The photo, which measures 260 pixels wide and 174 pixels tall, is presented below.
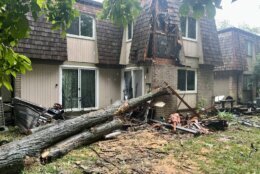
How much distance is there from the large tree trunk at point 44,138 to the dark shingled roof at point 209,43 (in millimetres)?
7351

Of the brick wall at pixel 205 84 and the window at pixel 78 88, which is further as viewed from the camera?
the brick wall at pixel 205 84

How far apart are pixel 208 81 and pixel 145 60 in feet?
17.0

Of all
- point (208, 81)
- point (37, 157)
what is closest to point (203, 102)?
point (208, 81)

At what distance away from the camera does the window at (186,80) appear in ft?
47.2

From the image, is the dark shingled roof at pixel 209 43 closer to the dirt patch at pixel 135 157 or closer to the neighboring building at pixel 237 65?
the neighboring building at pixel 237 65

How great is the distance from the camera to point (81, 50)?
44.6 ft

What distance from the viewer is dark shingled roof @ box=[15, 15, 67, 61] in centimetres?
1166

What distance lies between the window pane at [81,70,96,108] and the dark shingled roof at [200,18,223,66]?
6217 millimetres

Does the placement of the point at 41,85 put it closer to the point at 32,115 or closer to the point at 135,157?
the point at 32,115

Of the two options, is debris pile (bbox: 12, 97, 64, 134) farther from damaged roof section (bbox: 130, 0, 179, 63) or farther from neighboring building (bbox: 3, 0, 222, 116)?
damaged roof section (bbox: 130, 0, 179, 63)

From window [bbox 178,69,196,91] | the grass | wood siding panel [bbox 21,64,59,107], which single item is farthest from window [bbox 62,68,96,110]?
the grass

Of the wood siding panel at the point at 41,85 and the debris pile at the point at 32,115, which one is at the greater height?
the wood siding panel at the point at 41,85

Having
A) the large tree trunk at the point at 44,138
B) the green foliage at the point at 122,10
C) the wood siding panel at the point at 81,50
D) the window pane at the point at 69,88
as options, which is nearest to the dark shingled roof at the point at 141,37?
the wood siding panel at the point at 81,50

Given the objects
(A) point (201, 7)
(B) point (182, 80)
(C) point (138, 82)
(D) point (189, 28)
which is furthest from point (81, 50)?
(A) point (201, 7)
